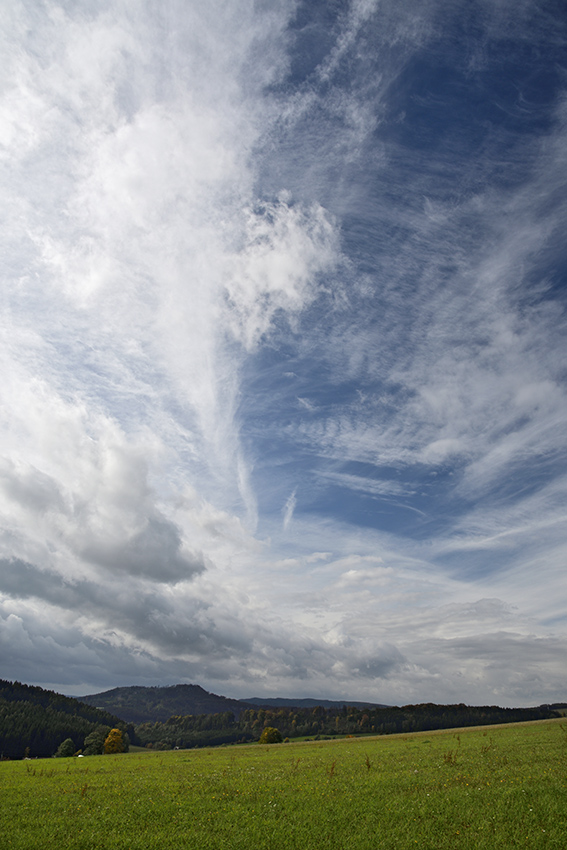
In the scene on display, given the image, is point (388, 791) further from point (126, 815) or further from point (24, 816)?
point (24, 816)

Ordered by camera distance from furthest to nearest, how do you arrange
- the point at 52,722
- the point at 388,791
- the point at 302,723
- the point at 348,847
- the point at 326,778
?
the point at 302,723 → the point at 52,722 → the point at 326,778 → the point at 388,791 → the point at 348,847

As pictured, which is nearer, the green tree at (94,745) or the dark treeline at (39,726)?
the green tree at (94,745)

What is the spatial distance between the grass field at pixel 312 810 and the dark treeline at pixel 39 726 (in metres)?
146

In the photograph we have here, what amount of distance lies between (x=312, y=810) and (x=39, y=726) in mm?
190206

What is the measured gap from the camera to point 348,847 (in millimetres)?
14742

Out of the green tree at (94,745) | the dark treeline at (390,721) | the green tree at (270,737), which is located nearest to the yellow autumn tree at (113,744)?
the green tree at (94,745)

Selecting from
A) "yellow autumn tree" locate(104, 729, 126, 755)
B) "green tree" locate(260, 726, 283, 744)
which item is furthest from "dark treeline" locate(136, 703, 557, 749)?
"yellow autumn tree" locate(104, 729, 126, 755)

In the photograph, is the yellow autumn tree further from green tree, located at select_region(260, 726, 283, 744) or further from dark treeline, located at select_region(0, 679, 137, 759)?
dark treeline, located at select_region(0, 679, 137, 759)

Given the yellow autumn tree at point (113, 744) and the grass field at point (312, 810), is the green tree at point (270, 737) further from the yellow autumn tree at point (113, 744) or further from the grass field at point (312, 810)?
the grass field at point (312, 810)

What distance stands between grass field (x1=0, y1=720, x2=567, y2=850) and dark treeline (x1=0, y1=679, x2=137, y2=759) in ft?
480

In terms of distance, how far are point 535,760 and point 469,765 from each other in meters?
4.50

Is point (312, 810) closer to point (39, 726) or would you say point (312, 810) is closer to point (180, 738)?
point (39, 726)

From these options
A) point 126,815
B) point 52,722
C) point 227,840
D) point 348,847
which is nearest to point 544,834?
point 348,847

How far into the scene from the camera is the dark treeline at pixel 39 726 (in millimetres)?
149875
